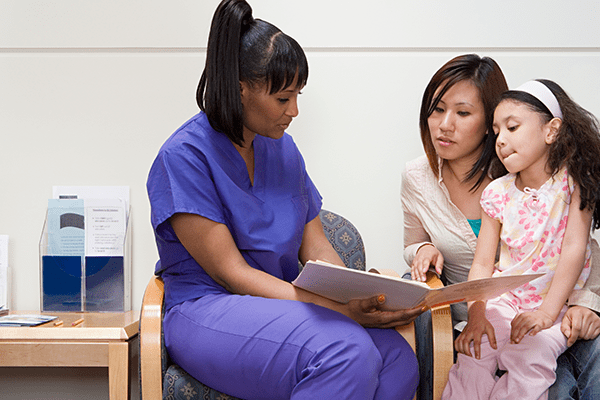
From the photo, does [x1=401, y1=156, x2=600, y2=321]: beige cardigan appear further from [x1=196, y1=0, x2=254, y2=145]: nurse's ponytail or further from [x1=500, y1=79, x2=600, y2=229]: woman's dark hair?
[x1=196, y1=0, x2=254, y2=145]: nurse's ponytail

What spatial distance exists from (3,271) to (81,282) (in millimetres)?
349

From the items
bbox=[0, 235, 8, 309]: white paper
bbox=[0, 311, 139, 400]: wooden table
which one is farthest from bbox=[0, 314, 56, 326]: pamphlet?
bbox=[0, 235, 8, 309]: white paper

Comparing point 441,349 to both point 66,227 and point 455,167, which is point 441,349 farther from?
point 66,227

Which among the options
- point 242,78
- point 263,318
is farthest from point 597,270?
point 242,78

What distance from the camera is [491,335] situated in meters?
1.48

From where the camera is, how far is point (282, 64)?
1.45 metres

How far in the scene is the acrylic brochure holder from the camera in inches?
86.0

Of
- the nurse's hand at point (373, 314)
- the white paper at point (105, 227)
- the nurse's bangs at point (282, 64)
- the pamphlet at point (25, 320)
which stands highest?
the nurse's bangs at point (282, 64)

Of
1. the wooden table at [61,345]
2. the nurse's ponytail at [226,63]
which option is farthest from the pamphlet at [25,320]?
the nurse's ponytail at [226,63]

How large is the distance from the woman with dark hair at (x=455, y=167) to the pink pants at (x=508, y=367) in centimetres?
22

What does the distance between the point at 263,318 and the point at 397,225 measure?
3.55ft

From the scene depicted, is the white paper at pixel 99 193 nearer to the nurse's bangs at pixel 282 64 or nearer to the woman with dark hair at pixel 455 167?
the nurse's bangs at pixel 282 64

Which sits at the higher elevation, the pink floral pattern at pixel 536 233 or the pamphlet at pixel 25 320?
the pink floral pattern at pixel 536 233

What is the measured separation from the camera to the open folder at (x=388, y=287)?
120 cm
